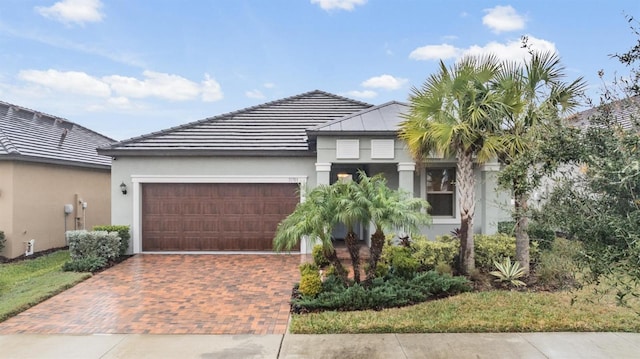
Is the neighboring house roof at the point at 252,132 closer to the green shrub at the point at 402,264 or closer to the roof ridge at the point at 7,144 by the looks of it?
the roof ridge at the point at 7,144

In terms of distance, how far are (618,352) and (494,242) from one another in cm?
415

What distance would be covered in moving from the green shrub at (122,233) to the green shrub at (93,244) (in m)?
0.53

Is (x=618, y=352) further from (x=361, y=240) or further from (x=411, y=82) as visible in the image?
(x=361, y=240)

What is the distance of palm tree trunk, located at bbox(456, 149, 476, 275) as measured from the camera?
8.18m

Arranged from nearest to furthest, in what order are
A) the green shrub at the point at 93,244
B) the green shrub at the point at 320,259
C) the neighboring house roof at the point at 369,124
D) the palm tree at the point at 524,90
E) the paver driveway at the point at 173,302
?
the paver driveway at the point at 173,302 → the palm tree at the point at 524,90 → the green shrub at the point at 320,259 → the green shrub at the point at 93,244 → the neighboring house roof at the point at 369,124

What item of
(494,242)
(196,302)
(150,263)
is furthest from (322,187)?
(150,263)

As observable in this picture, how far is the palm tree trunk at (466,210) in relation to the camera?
8.18 meters

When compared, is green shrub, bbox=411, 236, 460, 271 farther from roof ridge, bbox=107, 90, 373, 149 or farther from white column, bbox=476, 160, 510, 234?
A: roof ridge, bbox=107, 90, 373, 149

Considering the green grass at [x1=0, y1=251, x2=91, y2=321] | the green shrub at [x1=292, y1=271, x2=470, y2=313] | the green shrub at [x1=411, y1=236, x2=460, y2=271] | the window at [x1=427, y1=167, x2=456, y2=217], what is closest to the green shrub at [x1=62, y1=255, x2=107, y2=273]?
the green grass at [x1=0, y1=251, x2=91, y2=321]

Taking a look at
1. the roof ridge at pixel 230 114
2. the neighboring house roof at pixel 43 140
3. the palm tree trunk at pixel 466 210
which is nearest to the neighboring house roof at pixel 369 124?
the palm tree trunk at pixel 466 210

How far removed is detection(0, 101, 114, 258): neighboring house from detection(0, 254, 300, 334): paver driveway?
12.9 feet

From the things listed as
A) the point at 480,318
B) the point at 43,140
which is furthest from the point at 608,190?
the point at 43,140

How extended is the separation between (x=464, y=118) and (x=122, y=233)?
10.1 metres

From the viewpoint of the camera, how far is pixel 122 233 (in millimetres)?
11164
